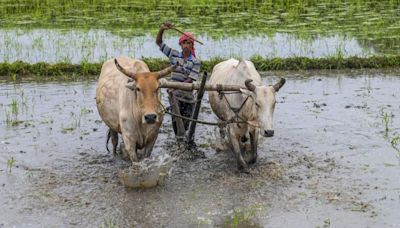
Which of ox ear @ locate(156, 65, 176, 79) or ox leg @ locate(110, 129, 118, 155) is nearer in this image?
ox ear @ locate(156, 65, 176, 79)

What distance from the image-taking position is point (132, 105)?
20.3ft

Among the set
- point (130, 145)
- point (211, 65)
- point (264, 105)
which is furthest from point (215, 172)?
point (211, 65)

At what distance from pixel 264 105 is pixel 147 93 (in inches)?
42.9

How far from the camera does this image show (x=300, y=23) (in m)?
14.7

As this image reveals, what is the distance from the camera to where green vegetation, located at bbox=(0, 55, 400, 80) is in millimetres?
10727

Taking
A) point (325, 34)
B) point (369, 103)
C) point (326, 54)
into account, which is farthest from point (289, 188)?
point (325, 34)

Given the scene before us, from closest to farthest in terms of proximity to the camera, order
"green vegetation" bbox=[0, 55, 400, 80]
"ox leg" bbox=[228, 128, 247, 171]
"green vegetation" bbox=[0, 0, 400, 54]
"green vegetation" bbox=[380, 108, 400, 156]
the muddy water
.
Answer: the muddy water < "ox leg" bbox=[228, 128, 247, 171] < "green vegetation" bbox=[380, 108, 400, 156] < "green vegetation" bbox=[0, 55, 400, 80] < "green vegetation" bbox=[0, 0, 400, 54]

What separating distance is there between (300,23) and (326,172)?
8645 mm

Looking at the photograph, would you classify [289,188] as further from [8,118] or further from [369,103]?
[8,118]

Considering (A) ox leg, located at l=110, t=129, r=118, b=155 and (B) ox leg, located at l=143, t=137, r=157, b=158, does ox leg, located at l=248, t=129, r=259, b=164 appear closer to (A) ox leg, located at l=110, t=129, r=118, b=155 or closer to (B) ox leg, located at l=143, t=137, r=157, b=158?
(B) ox leg, located at l=143, t=137, r=157, b=158

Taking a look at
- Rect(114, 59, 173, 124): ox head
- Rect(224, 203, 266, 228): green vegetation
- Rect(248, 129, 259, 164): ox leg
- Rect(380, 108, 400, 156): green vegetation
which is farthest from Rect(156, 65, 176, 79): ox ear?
Rect(380, 108, 400, 156): green vegetation

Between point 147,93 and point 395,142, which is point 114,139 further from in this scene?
point 395,142

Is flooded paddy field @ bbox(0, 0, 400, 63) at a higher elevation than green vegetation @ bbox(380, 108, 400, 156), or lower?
higher

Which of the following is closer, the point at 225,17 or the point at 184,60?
the point at 184,60
